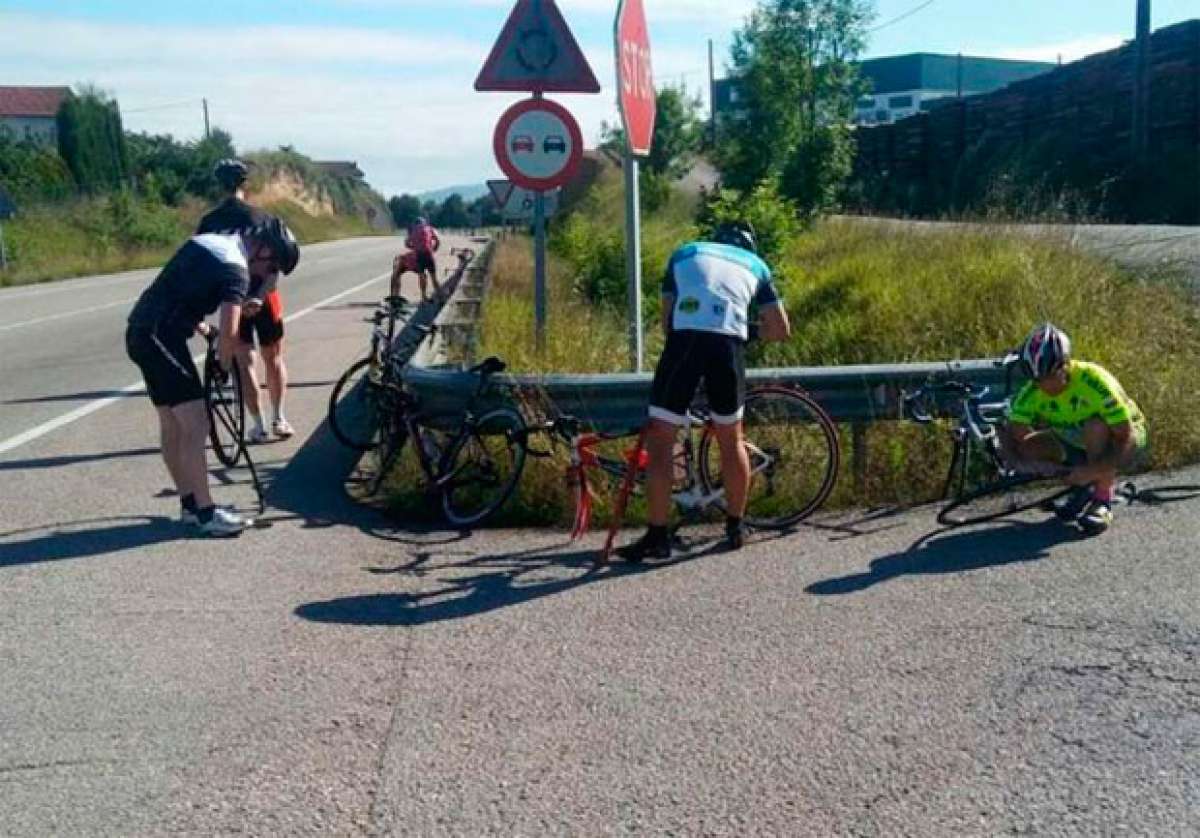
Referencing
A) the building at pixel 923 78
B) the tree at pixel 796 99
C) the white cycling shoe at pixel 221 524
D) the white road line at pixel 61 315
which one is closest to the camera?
the white cycling shoe at pixel 221 524

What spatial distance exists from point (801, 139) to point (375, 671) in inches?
1051

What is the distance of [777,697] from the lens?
13.6 ft

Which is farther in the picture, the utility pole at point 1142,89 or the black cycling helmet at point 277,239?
the utility pole at point 1142,89

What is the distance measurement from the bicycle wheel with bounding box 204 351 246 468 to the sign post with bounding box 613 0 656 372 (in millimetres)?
2590

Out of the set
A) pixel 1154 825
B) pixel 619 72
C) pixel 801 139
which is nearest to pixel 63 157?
pixel 801 139

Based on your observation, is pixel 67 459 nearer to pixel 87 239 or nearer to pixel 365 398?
pixel 365 398

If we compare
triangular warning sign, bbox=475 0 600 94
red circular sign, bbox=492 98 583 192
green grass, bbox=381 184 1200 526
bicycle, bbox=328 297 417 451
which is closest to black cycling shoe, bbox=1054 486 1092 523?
green grass, bbox=381 184 1200 526

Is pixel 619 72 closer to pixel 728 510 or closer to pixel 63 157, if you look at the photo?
pixel 728 510

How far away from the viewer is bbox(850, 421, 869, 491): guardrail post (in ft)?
22.6

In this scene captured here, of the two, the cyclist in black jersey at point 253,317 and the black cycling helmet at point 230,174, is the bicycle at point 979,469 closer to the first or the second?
the cyclist in black jersey at point 253,317

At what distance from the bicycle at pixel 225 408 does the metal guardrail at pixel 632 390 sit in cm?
134

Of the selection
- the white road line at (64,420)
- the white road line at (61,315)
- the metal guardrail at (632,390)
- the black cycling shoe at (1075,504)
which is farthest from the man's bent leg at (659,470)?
the white road line at (61,315)

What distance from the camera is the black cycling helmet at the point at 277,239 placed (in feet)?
26.1

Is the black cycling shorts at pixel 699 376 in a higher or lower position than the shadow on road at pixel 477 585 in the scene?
higher
